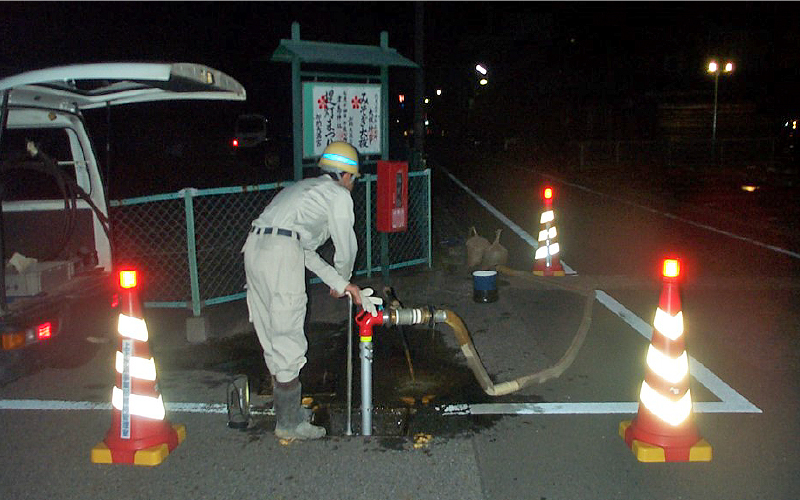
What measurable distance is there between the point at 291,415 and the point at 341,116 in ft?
14.9

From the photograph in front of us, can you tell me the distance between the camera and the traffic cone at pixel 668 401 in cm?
440

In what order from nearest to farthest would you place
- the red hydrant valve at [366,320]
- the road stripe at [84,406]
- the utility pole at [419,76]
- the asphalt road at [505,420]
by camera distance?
the asphalt road at [505,420], the red hydrant valve at [366,320], the road stripe at [84,406], the utility pole at [419,76]

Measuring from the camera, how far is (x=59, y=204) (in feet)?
20.2

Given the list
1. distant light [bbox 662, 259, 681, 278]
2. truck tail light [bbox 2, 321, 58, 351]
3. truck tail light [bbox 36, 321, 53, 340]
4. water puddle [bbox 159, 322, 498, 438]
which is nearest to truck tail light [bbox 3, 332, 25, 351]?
truck tail light [bbox 2, 321, 58, 351]

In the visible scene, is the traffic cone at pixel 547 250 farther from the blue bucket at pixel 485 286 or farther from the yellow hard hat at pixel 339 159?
the yellow hard hat at pixel 339 159

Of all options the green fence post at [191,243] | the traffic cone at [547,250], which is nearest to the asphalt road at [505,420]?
the green fence post at [191,243]

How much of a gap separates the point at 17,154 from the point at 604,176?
928 inches

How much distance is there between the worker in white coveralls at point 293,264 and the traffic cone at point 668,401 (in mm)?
1751

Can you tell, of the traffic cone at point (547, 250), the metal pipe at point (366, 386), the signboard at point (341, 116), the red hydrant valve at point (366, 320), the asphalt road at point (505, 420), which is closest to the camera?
the asphalt road at point (505, 420)

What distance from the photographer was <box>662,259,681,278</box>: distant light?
4414 mm

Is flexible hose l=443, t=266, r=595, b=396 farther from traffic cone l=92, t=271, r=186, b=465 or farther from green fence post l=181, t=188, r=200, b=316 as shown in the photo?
green fence post l=181, t=188, r=200, b=316

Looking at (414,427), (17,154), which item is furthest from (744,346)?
(17,154)

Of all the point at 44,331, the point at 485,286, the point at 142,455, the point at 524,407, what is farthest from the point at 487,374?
the point at 44,331

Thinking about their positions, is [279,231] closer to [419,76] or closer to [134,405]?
[134,405]
